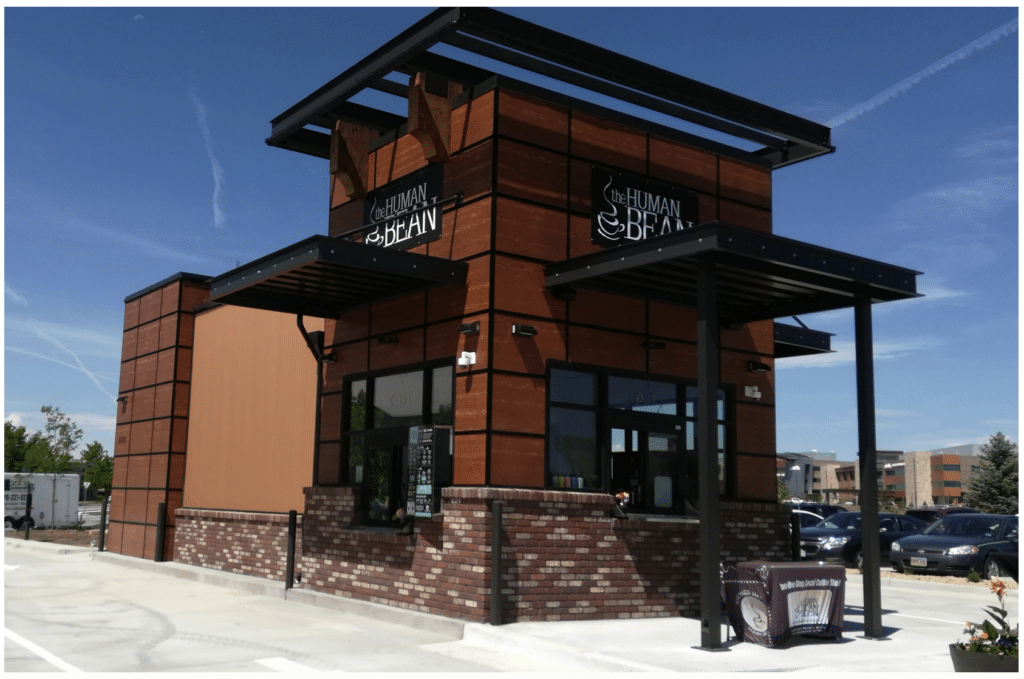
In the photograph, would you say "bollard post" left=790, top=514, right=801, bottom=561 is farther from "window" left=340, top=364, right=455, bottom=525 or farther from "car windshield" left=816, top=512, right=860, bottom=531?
"car windshield" left=816, top=512, right=860, bottom=531

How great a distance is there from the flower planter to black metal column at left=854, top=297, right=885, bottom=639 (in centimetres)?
342

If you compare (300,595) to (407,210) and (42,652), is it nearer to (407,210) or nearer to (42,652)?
(42,652)

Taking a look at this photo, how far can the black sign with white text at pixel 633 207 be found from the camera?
15.2 meters

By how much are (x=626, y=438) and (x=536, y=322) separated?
2.26m

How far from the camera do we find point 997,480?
5862 cm

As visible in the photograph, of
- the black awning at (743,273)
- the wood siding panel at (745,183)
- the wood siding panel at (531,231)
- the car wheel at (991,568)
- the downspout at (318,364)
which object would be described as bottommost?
the car wheel at (991,568)

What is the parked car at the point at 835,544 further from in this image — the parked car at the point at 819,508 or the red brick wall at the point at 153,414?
the red brick wall at the point at 153,414

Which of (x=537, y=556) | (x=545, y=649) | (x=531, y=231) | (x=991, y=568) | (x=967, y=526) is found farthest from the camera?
(x=967, y=526)

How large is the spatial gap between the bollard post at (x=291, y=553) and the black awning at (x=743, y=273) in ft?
21.6

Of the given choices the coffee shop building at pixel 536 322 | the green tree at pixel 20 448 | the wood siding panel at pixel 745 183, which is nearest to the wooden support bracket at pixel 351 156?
the coffee shop building at pixel 536 322

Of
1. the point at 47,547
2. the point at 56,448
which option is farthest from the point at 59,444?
the point at 47,547

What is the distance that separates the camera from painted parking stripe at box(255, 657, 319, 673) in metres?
10.1

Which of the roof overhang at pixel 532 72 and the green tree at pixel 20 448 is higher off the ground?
the roof overhang at pixel 532 72

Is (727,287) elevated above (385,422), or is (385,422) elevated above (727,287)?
(727,287)
